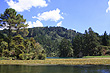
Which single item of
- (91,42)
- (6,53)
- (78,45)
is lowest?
(6,53)

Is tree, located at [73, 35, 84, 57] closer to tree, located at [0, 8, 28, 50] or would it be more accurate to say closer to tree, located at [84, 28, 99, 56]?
tree, located at [84, 28, 99, 56]

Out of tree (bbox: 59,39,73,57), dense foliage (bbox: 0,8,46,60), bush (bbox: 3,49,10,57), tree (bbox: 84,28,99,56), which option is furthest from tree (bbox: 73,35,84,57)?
bush (bbox: 3,49,10,57)

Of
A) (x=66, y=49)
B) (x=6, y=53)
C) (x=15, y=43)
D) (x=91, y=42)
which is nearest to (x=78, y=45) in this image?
(x=66, y=49)

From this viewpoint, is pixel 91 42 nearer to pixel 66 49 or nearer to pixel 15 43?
pixel 66 49

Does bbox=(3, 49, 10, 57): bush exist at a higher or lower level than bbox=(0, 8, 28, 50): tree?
lower

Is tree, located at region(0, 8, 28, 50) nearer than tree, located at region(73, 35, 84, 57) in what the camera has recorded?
Yes

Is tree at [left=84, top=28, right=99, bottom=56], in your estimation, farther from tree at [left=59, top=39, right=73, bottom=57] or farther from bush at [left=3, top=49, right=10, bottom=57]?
bush at [left=3, top=49, right=10, bottom=57]

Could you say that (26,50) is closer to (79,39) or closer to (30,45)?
(30,45)

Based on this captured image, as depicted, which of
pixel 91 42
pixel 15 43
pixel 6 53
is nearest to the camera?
pixel 6 53

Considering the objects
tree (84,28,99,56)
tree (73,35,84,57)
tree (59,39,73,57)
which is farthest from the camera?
tree (59,39,73,57)

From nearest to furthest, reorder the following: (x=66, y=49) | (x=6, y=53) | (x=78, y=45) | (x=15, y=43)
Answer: (x=6, y=53) < (x=15, y=43) < (x=78, y=45) < (x=66, y=49)

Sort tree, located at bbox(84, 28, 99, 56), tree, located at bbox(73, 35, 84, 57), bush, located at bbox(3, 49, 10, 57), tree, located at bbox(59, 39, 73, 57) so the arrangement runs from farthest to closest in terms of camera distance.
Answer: tree, located at bbox(59, 39, 73, 57)
tree, located at bbox(73, 35, 84, 57)
tree, located at bbox(84, 28, 99, 56)
bush, located at bbox(3, 49, 10, 57)

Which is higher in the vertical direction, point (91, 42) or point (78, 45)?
point (91, 42)

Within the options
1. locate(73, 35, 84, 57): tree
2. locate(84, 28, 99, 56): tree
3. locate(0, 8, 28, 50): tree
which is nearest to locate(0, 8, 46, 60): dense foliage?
locate(0, 8, 28, 50): tree
